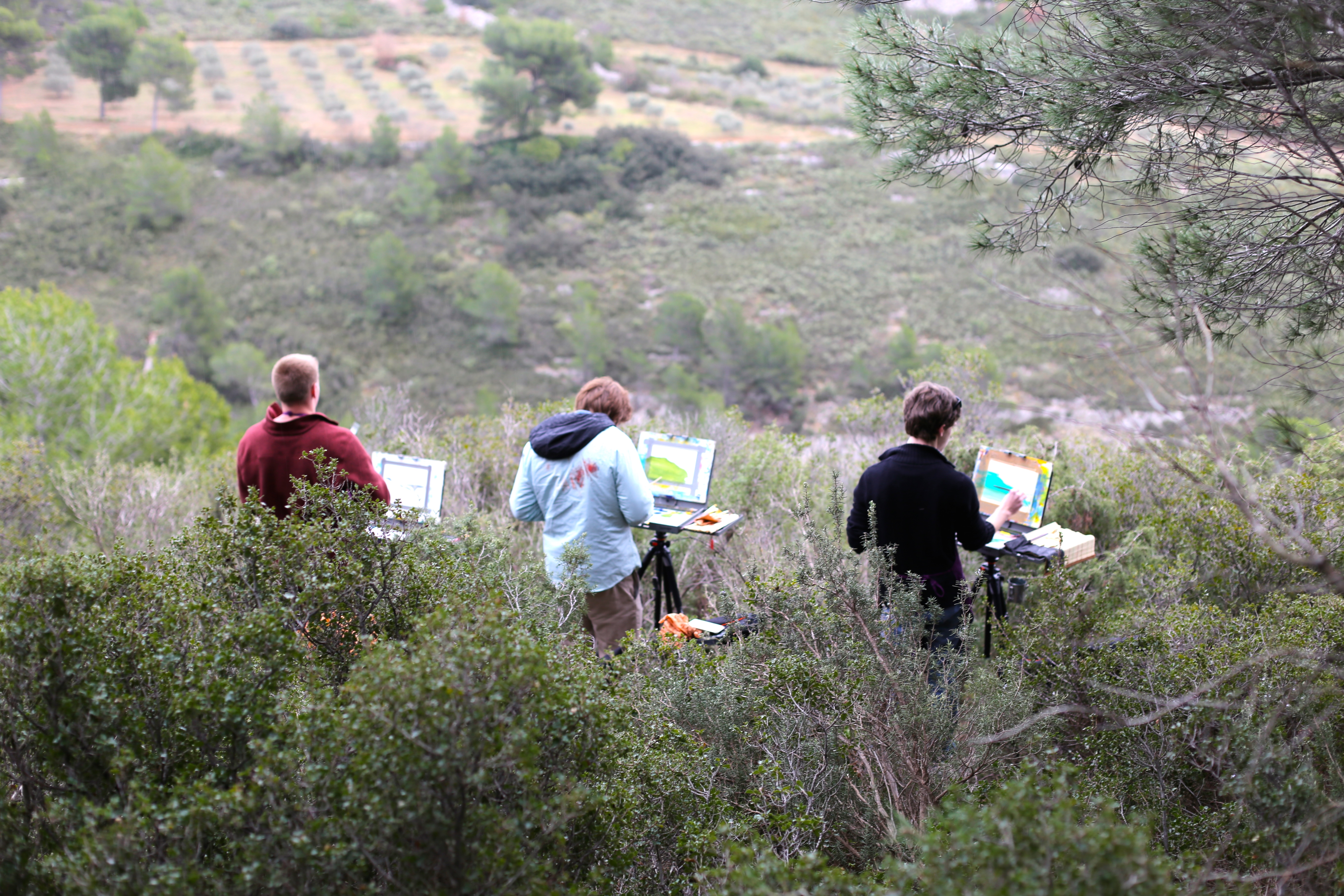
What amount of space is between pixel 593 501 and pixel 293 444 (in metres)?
1.04

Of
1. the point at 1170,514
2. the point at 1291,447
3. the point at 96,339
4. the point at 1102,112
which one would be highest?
the point at 1102,112

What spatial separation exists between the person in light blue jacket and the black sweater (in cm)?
85

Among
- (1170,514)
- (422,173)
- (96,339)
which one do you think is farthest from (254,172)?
(1170,514)

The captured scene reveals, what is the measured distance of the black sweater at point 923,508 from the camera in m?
2.76

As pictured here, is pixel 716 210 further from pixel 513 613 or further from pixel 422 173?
pixel 513 613

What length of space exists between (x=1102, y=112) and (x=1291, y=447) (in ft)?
4.18

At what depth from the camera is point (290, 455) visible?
9.25 feet

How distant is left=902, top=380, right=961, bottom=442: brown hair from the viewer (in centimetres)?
277

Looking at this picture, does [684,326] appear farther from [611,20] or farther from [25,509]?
[611,20]

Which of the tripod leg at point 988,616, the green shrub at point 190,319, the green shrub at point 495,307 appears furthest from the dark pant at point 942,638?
the green shrub at point 190,319

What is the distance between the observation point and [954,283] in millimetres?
29953

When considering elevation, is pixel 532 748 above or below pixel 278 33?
below

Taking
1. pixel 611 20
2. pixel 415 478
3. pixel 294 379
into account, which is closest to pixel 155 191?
pixel 611 20

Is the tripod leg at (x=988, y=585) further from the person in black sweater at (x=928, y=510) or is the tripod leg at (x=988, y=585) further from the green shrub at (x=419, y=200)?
the green shrub at (x=419, y=200)
